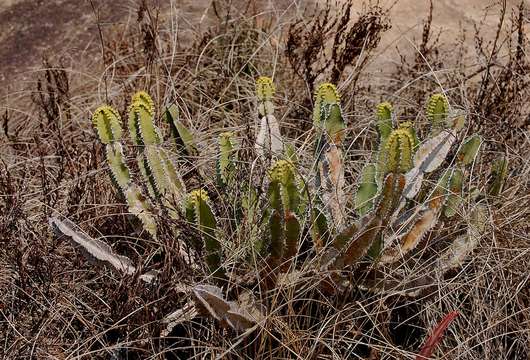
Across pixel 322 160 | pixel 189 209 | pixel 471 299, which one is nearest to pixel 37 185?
pixel 189 209

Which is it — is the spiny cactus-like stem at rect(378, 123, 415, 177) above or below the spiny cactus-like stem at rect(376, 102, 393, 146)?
above

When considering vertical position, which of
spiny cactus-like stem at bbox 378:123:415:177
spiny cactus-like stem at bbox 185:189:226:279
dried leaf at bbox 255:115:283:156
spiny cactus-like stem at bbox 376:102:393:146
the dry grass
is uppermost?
spiny cactus-like stem at bbox 378:123:415:177

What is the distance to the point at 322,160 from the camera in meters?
3.09

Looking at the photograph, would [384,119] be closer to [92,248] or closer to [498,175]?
[498,175]

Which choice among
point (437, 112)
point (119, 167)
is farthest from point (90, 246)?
point (437, 112)

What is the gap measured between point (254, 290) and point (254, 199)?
32 cm

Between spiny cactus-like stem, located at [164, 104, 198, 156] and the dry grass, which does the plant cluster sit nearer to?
the dry grass

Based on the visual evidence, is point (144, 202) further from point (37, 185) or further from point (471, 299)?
point (471, 299)

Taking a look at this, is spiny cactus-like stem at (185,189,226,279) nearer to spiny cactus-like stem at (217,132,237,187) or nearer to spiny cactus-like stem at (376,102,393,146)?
spiny cactus-like stem at (217,132,237,187)

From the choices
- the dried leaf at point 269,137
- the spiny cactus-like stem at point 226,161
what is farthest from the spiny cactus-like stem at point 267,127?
the spiny cactus-like stem at point 226,161

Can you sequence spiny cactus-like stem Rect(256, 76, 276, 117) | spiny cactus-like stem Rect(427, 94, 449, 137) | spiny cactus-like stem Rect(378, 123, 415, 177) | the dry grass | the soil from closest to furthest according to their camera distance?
spiny cactus-like stem Rect(378, 123, 415, 177)
the dry grass
spiny cactus-like stem Rect(427, 94, 449, 137)
spiny cactus-like stem Rect(256, 76, 276, 117)
the soil

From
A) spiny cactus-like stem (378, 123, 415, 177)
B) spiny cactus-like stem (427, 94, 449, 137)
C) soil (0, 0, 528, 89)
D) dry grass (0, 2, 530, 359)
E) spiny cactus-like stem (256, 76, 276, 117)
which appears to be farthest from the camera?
soil (0, 0, 528, 89)

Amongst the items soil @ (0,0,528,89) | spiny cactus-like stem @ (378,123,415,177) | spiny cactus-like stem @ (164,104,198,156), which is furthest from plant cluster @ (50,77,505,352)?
soil @ (0,0,528,89)

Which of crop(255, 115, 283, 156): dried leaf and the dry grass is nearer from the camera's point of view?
the dry grass
